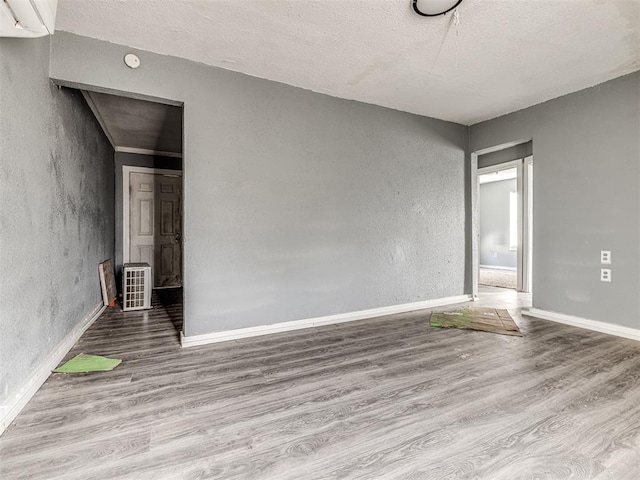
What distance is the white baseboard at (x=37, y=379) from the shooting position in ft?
5.15

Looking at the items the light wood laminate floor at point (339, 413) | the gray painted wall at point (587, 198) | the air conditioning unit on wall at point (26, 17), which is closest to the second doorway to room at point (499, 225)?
the gray painted wall at point (587, 198)

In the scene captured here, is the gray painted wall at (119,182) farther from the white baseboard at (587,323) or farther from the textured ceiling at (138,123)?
the white baseboard at (587,323)

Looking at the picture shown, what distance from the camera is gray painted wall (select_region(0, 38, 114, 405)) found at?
5.40 feet

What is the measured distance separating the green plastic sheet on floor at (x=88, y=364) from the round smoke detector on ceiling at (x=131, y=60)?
86.1 inches

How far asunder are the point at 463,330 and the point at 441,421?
5.55ft

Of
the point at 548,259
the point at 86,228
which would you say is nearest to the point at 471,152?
the point at 548,259

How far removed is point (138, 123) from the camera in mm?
4031

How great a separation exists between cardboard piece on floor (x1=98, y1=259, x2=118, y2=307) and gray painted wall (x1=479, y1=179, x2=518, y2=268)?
8.93 metres

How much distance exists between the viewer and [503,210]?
8875 millimetres

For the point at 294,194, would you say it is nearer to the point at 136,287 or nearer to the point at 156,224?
the point at 136,287

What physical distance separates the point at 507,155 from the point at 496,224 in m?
4.30

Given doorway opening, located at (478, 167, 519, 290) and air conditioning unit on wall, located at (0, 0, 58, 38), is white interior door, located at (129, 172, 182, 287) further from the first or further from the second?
doorway opening, located at (478, 167, 519, 290)

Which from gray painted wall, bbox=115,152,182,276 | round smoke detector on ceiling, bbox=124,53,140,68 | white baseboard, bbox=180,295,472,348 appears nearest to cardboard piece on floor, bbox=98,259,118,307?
gray painted wall, bbox=115,152,182,276

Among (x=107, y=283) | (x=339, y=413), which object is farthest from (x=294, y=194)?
(x=107, y=283)
